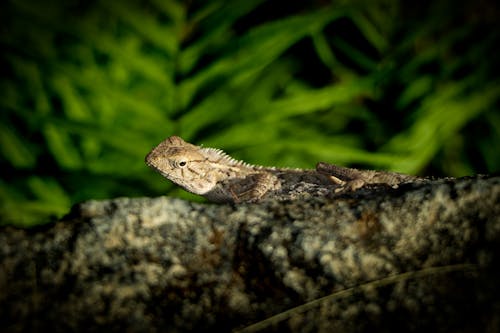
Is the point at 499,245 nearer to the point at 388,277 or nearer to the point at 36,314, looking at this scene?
the point at 388,277

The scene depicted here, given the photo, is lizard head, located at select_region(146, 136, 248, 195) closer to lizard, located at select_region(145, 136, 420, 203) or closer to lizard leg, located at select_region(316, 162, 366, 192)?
lizard, located at select_region(145, 136, 420, 203)

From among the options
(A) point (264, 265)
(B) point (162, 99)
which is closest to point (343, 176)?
(A) point (264, 265)

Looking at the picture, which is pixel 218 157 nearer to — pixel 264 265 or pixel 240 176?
pixel 240 176

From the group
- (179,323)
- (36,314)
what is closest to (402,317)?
(179,323)

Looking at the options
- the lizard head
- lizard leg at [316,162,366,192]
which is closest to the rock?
lizard leg at [316,162,366,192]

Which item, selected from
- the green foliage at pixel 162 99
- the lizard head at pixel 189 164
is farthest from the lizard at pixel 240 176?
the green foliage at pixel 162 99

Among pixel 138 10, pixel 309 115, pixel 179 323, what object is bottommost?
pixel 179 323
